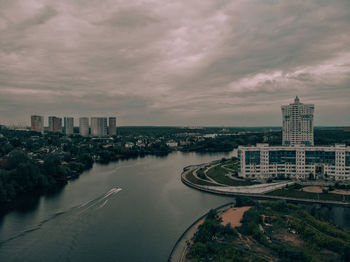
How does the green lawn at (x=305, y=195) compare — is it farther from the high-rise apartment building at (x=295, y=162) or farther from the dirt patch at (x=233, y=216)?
the dirt patch at (x=233, y=216)

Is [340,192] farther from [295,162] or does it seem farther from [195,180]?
[195,180]

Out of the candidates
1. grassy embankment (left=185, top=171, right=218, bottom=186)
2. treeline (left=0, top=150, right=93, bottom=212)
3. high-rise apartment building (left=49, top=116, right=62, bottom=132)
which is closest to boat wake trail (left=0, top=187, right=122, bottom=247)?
treeline (left=0, top=150, right=93, bottom=212)

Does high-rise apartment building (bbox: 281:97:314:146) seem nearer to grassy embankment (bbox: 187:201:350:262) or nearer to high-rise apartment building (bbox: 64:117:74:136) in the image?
grassy embankment (bbox: 187:201:350:262)

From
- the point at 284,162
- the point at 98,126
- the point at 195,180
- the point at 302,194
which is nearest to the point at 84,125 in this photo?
the point at 98,126

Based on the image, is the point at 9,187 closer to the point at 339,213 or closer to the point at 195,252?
the point at 195,252

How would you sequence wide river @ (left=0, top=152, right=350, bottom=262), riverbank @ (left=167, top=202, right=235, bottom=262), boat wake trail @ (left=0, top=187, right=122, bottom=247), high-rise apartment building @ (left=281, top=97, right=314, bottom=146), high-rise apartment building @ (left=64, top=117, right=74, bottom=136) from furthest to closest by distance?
1. high-rise apartment building @ (left=64, top=117, right=74, bottom=136)
2. high-rise apartment building @ (left=281, top=97, right=314, bottom=146)
3. boat wake trail @ (left=0, top=187, right=122, bottom=247)
4. wide river @ (left=0, top=152, right=350, bottom=262)
5. riverbank @ (left=167, top=202, right=235, bottom=262)

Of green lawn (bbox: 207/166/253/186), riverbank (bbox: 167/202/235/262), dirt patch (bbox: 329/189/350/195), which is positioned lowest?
riverbank (bbox: 167/202/235/262)
